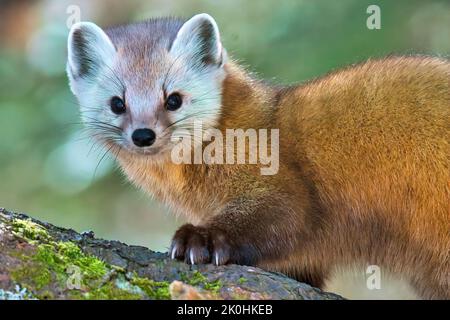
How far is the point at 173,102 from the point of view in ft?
19.7

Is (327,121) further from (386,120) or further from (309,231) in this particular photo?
(309,231)

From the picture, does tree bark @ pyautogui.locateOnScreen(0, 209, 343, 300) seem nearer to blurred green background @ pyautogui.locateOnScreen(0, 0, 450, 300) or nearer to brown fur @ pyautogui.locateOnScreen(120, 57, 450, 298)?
brown fur @ pyautogui.locateOnScreen(120, 57, 450, 298)

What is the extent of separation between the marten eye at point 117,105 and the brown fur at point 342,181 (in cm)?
43

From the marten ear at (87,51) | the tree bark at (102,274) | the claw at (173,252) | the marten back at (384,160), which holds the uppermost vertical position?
the marten ear at (87,51)

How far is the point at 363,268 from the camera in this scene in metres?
6.39

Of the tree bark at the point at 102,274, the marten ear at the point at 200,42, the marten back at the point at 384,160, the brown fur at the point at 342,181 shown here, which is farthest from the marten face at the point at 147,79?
the tree bark at the point at 102,274

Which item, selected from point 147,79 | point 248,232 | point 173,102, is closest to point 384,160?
point 248,232

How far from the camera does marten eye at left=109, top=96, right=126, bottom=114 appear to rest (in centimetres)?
598

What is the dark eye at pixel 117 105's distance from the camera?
5.98m

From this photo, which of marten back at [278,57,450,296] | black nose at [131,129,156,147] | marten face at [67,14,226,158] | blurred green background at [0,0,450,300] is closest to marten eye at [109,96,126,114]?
marten face at [67,14,226,158]

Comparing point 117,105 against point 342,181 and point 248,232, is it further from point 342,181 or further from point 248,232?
point 342,181

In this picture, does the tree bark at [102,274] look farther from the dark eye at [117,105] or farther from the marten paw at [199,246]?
the dark eye at [117,105]

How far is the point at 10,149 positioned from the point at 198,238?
5.29 metres

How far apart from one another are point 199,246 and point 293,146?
1.39 metres
